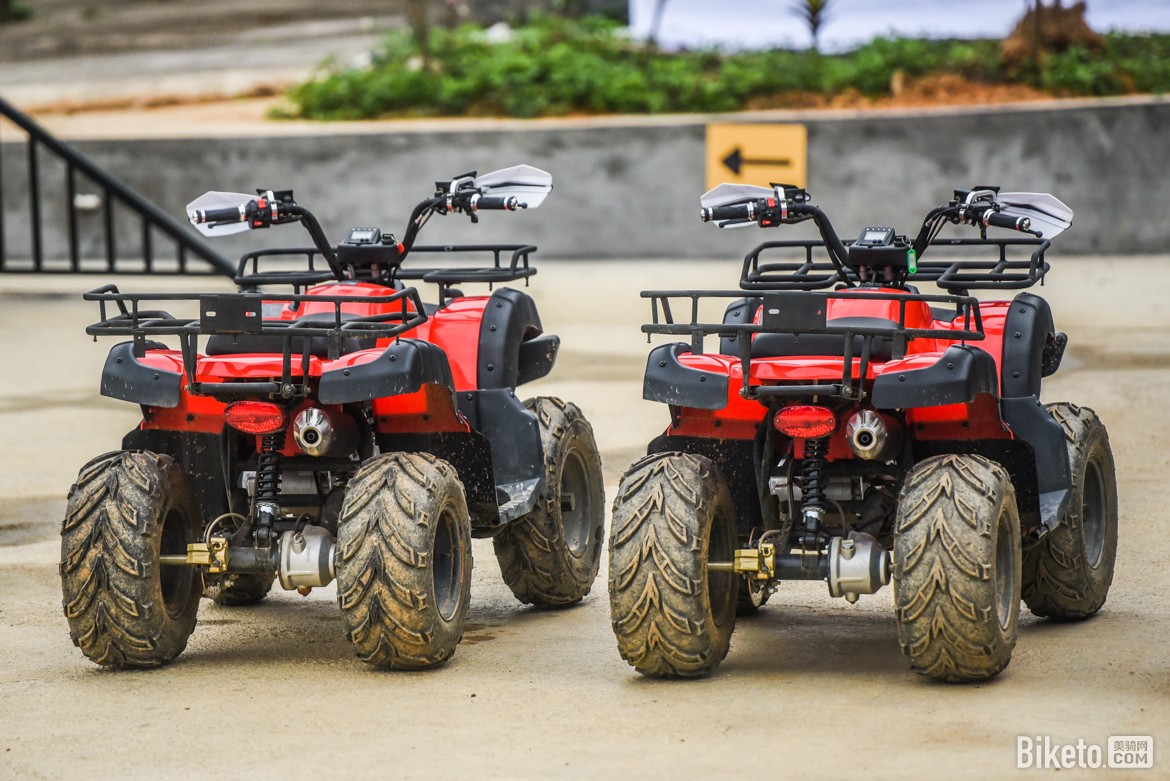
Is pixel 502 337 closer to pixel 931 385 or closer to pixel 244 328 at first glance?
pixel 244 328

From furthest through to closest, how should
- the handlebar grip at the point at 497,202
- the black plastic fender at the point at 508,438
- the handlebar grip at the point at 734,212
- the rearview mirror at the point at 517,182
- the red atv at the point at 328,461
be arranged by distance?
the rearview mirror at the point at 517,182 → the handlebar grip at the point at 497,202 → the black plastic fender at the point at 508,438 → the handlebar grip at the point at 734,212 → the red atv at the point at 328,461

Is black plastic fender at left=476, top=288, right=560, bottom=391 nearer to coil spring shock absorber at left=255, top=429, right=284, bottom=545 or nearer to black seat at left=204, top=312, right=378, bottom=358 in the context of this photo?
black seat at left=204, top=312, right=378, bottom=358

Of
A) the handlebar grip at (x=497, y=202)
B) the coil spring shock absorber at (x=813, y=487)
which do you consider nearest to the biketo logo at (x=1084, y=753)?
the coil spring shock absorber at (x=813, y=487)

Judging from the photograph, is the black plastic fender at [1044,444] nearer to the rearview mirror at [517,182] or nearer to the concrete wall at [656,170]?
the rearview mirror at [517,182]

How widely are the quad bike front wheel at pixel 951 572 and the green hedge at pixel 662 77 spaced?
1734cm

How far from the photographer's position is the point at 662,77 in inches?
899

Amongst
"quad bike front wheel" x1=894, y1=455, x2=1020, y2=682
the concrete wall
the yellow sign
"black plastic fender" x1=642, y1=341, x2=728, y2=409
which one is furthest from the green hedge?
"quad bike front wheel" x1=894, y1=455, x2=1020, y2=682

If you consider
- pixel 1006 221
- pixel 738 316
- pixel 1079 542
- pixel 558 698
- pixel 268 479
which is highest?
pixel 1006 221

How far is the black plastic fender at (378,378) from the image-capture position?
18.8 feet

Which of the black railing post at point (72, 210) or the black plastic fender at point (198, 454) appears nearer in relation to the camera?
the black plastic fender at point (198, 454)

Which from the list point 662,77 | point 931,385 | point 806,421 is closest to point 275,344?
point 806,421

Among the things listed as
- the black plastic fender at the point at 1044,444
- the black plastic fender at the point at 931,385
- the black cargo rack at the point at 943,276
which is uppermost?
the black cargo rack at the point at 943,276

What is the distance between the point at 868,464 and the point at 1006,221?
1.04m

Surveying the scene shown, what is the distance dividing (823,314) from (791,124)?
14.4 m
